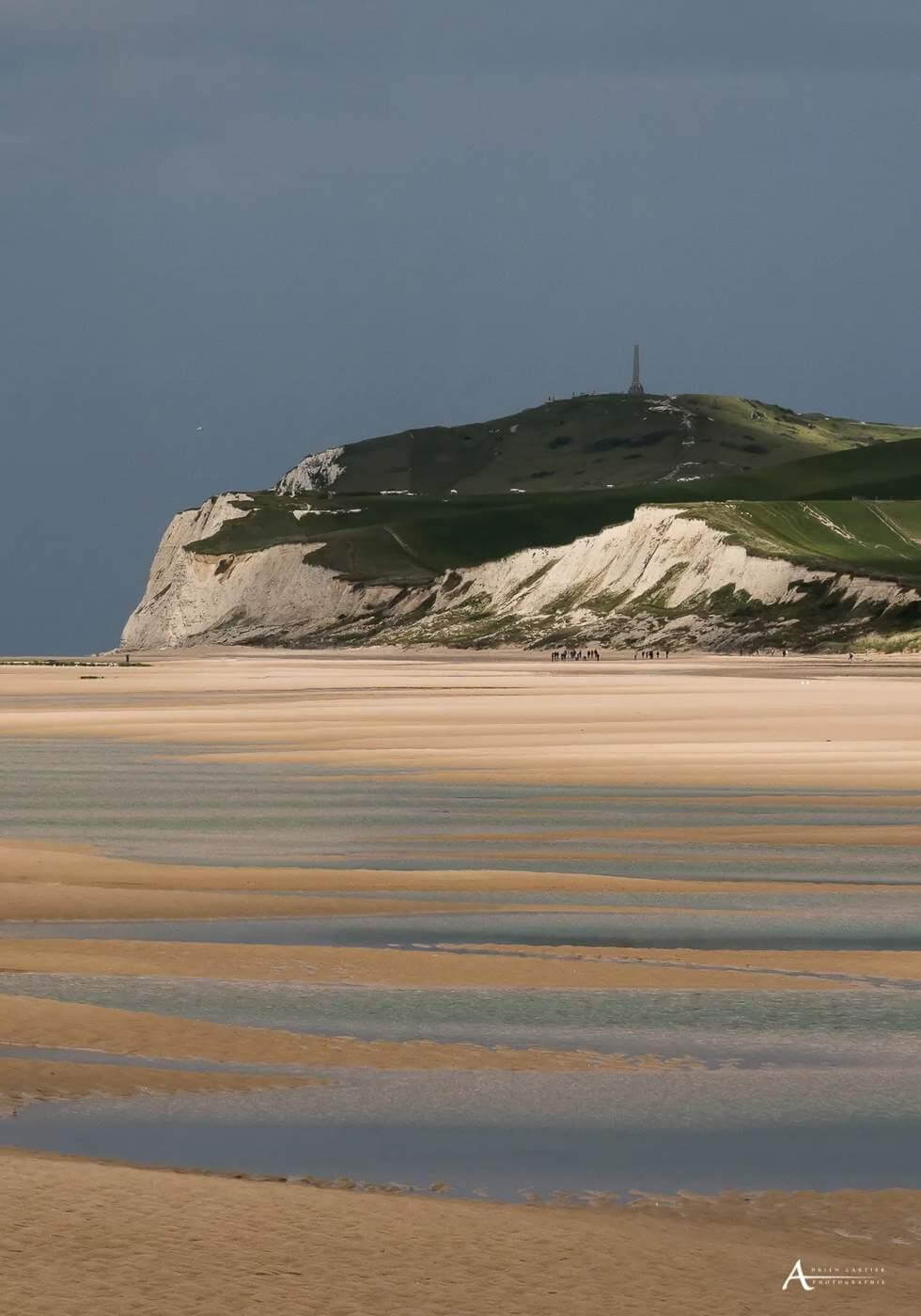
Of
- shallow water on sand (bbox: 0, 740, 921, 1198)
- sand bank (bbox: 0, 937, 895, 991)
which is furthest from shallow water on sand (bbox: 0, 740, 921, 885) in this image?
sand bank (bbox: 0, 937, 895, 991)

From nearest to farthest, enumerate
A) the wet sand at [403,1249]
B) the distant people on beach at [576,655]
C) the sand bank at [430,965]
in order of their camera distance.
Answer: the wet sand at [403,1249], the sand bank at [430,965], the distant people on beach at [576,655]

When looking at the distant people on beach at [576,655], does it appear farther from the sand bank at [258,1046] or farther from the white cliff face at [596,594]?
the sand bank at [258,1046]

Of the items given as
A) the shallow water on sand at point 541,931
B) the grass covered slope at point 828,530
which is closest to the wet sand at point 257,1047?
the shallow water on sand at point 541,931

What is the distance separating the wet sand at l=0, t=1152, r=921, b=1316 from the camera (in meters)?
6.26

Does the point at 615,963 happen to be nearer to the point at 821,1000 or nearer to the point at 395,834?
the point at 821,1000

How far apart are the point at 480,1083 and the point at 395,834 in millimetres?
12288

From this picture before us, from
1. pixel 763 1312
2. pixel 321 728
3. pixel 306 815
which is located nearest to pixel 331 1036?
pixel 763 1312

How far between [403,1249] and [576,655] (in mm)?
113780

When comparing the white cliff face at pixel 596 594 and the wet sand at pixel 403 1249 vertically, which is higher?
the white cliff face at pixel 596 594

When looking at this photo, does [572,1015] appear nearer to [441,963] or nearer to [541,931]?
[441,963]
